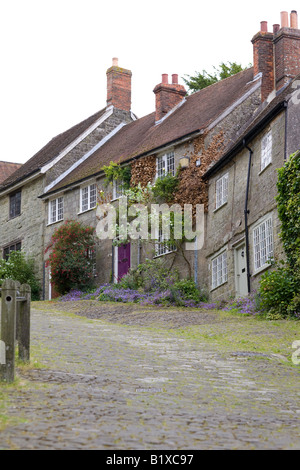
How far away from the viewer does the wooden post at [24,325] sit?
8305mm

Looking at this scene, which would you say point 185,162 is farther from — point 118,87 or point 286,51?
A: point 118,87

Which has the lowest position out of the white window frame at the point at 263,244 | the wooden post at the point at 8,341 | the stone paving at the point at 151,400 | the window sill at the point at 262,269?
the stone paving at the point at 151,400

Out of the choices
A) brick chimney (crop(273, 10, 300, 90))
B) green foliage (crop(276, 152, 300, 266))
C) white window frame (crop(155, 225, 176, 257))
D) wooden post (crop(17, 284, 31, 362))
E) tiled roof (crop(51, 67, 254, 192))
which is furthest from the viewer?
tiled roof (crop(51, 67, 254, 192))

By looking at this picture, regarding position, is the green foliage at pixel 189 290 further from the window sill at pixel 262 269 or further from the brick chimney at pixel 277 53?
the brick chimney at pixel 277 53

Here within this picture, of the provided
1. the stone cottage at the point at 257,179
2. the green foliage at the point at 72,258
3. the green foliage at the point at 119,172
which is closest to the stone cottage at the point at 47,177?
the green foliage at the point at 72,258

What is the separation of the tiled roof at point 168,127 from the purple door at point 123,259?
3449 millimetres

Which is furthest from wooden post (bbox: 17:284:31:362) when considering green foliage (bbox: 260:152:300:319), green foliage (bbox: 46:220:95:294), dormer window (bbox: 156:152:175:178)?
green foliage (bbox: 46:220:95:294)

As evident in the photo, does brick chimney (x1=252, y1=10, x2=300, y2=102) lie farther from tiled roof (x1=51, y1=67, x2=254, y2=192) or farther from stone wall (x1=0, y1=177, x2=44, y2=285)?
stone wall (x1=0, y1=177, x2=44, y2=285)

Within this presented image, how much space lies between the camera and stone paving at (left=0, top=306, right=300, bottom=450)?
5371 mm

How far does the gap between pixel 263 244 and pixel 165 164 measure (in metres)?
7.53

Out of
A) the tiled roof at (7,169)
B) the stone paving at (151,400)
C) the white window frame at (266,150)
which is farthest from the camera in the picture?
the tiled roof at (7,169)

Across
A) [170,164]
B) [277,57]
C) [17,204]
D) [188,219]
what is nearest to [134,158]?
[170,164]

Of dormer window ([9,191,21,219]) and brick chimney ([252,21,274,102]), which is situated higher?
brick chimney ([252,21,274,102])

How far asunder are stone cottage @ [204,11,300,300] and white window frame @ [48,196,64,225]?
9351 millimetres
